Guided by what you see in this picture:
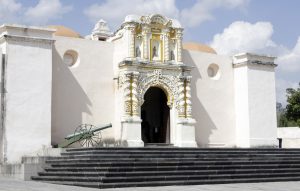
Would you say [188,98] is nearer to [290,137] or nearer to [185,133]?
[185,133]

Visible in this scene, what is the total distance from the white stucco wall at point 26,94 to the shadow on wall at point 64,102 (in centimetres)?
89

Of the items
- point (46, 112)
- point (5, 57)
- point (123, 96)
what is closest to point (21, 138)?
point (46, 112)

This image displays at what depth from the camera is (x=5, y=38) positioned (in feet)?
63.0

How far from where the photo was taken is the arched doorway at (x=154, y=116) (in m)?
23.6

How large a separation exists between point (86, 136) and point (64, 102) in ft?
5.66

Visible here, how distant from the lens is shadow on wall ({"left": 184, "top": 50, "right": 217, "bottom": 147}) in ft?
78.5

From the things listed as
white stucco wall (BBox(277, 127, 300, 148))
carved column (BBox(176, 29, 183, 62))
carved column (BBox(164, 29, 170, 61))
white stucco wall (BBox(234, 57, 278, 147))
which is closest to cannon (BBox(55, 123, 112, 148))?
carved column (BBox(164, 29, 170, 61))

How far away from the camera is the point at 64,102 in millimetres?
20938

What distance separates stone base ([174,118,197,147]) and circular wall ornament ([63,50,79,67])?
16.2ft

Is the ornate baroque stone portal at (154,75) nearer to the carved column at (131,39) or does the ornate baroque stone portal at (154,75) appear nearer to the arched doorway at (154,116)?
the carved column at (131,39)

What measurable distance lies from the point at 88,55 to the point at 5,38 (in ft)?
12.2

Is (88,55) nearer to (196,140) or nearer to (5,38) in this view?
(5,38)

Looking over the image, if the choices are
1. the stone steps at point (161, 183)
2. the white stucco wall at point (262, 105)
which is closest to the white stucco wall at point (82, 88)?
the stone steps at point (161, 183)

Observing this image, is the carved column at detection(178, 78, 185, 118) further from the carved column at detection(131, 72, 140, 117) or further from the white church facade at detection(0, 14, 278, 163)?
the carved column at detection(131, 72, 140, 117)
